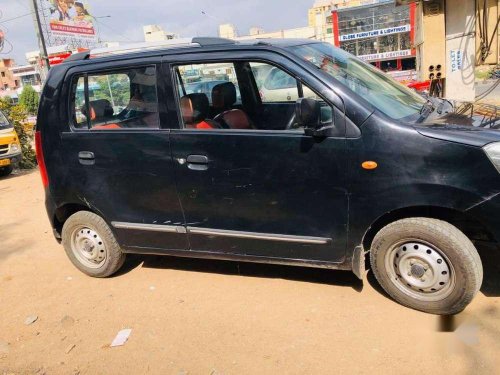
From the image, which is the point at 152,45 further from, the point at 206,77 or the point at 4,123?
the point at 4,123

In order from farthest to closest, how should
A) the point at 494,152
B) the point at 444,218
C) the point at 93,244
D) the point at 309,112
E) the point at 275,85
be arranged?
the point at 93,244 < the point at 275,85 < the point at 444,218 < the point at 309,112 < the point at 494,152


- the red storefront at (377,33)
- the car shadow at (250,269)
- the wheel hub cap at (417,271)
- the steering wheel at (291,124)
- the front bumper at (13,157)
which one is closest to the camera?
the wheel hub cap at (417,271)

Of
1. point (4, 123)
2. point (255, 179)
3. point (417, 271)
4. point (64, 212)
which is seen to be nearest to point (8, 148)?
point (4, 123)

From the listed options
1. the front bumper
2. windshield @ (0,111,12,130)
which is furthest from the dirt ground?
windshield @ (0,111,12,130)

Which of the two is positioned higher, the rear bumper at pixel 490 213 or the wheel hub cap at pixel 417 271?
the rear bumper at pixel 490 213


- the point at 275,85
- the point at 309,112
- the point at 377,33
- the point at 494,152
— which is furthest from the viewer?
the point at 377,33

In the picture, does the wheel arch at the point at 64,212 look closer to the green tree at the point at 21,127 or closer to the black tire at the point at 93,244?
the black tire at the point at 93,244

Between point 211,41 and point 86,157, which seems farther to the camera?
point 86,157

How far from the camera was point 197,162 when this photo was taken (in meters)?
3.54

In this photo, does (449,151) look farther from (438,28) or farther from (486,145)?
(438,28)

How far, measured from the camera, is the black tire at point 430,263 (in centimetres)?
300

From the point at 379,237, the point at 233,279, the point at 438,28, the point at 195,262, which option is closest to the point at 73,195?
the point at 195,262

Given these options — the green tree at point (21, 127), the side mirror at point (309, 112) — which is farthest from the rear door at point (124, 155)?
the green tree at point (21, 127)

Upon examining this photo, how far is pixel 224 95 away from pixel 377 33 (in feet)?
144
